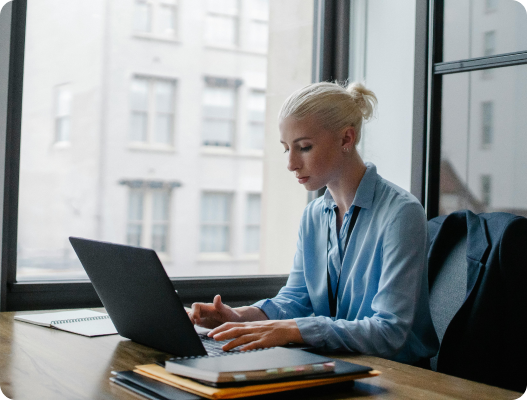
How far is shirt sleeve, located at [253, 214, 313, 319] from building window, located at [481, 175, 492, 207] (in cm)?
70

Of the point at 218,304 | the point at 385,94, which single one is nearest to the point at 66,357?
the point at 218,304

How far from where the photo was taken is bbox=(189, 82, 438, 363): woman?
4.12ft

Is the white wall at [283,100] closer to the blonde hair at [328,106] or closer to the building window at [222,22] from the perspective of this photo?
the building window at [222,22]

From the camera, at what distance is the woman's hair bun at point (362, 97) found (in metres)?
1.62

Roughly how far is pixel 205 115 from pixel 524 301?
4.96 ft

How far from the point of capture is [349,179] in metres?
1.59

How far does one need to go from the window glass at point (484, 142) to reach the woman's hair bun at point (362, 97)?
54 centimetres

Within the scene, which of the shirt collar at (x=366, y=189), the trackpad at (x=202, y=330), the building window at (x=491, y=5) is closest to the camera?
the trackpad at (x=202, y=330)

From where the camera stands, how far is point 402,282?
4.26 ft

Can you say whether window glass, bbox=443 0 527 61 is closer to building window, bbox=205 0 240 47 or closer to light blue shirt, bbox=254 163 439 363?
light blue shirt, bbox=254 163 439 363

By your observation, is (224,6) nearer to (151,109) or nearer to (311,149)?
(151,109)

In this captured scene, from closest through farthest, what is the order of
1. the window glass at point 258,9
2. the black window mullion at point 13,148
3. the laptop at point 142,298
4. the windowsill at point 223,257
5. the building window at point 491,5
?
the laptop at point 142,298
the black window mullion at point 13,148
the building window at point 491,5
the windowsill at point 223,257
the window glass at point 258,9

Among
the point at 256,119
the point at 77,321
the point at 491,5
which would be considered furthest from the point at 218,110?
the point at 77,321

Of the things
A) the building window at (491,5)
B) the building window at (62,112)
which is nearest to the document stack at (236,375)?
the building window at (62,112)
